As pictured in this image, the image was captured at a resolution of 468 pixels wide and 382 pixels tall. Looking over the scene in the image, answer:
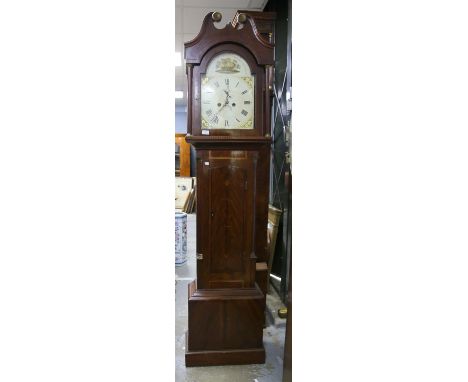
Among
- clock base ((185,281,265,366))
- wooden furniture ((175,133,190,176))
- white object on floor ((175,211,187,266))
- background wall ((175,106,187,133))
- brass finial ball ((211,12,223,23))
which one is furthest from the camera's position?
background wall ((175,106,187,133))

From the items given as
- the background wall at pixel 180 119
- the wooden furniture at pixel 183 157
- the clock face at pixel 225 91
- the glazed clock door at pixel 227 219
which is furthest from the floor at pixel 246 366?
the background wall at pixel 180 119

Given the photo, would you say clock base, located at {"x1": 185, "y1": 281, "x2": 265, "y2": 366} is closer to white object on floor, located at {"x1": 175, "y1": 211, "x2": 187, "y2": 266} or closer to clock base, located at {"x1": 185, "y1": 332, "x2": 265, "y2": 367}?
clock base, located at {"x1": 185, "y1": 332, "x2": 265, "y2": 367}

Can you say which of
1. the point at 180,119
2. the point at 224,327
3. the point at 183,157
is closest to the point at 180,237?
the point at 224,327

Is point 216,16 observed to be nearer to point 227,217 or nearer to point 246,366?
point 227,217

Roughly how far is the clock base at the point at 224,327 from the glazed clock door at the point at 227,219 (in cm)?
7

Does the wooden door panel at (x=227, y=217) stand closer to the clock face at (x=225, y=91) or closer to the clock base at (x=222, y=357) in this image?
the clock face at (x=225, y=91)

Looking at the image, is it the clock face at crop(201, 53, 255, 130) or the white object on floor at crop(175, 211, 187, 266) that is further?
the white object on floor at crop(175, 211, 187, 266)

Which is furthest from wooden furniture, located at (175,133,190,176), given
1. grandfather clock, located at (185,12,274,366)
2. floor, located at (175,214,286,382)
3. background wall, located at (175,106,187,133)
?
grandfather clock, located at (185,12,274,366)

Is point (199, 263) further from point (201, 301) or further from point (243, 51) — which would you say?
point (243, 51)

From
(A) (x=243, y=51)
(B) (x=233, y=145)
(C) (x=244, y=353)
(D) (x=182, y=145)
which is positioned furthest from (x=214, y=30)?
(D) (x=182, y=145)

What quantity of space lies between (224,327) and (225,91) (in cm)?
118

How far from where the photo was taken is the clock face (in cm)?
169
